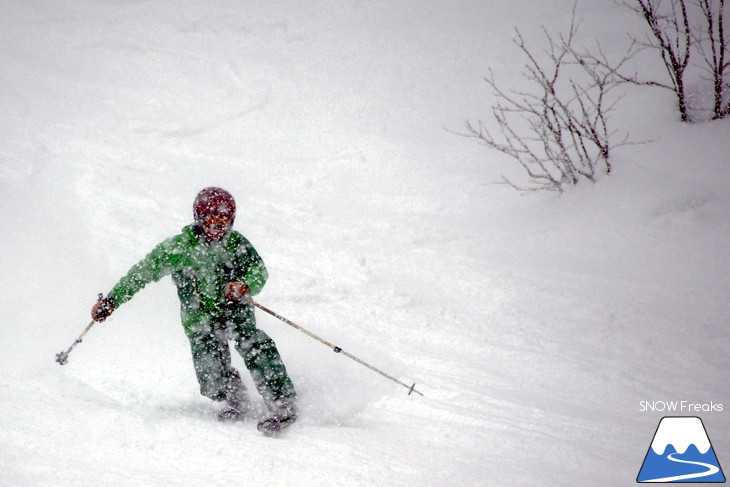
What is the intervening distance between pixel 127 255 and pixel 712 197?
5.99 metres

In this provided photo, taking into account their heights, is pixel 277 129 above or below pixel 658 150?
above

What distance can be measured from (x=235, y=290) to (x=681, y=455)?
2.82 meters

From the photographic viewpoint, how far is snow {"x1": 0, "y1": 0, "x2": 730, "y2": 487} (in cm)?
332

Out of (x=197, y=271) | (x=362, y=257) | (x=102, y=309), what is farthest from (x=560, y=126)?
(x=102, y=309)

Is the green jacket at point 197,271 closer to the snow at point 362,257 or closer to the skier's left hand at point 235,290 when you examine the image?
the skier's left hand at point 235,290

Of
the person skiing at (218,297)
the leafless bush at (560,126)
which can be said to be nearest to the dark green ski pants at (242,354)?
the person skiing at (218,297)

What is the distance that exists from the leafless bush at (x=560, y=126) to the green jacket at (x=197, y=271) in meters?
3.32

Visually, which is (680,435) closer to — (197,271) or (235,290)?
(235,290)

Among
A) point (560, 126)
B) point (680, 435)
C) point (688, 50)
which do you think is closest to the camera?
point (680, 435)

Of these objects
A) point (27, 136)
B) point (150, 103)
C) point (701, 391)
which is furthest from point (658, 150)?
point (27, 136)

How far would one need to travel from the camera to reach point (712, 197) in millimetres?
4938

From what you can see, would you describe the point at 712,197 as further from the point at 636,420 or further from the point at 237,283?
the point at 237,283

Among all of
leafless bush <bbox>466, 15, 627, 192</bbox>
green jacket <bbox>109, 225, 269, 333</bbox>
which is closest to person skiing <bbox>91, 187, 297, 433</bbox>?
green jacket <bbox>109, 225, 269, 333</bbox>

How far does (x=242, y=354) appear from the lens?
3.76 meters
